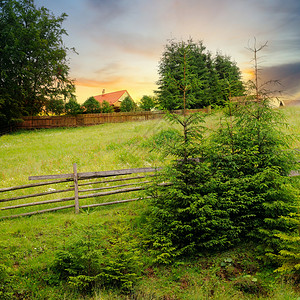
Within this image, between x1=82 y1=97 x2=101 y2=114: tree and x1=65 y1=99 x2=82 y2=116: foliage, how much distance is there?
4.01 feet

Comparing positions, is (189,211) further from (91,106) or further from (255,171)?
(91,106)

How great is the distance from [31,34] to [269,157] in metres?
30.8

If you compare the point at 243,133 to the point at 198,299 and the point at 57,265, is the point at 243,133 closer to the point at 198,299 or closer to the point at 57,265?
the point at 198,299

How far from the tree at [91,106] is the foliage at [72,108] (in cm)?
122

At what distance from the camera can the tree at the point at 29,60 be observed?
27.3 meters

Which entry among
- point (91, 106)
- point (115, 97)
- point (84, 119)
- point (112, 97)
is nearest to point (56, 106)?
point (84, 119)

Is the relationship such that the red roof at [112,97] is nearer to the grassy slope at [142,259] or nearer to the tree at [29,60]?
the tree at [29,60]

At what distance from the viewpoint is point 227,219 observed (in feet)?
18.0

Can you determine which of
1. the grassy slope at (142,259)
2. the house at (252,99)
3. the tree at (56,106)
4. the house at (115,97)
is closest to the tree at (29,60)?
the tree at (56,106)

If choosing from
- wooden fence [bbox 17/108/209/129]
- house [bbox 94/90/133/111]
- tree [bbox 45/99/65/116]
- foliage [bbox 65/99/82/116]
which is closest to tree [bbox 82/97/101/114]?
foliage [bbox 65/99/82/116]

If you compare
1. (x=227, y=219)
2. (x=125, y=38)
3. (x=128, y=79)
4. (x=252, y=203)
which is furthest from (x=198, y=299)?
(x=128, y=79)

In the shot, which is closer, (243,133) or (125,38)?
(243,133)

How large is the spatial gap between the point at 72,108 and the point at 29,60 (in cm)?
784

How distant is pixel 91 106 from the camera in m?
31.5
